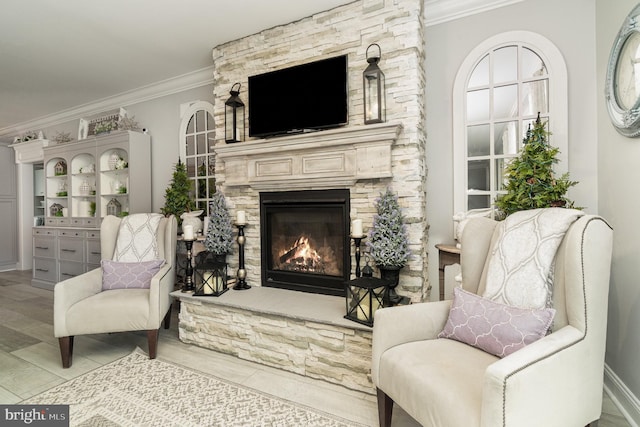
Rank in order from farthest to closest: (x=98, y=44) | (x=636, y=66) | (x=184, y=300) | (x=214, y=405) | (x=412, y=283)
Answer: (x=98, y=44) → (x=184, y=300) → (x=412, y=283) → (x=214, y=405) → (x=636, y=66)

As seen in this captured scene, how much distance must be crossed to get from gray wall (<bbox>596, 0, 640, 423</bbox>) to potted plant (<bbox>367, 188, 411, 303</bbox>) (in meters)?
1.16

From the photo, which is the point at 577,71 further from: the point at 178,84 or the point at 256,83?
the point at 178,84

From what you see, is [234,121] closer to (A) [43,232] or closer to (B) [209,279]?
(B) [209,279]

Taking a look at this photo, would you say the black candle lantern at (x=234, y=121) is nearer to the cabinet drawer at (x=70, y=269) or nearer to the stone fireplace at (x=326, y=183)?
the stone fireplace at (x=326, y=183)

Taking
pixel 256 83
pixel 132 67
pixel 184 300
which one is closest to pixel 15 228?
pixel 132 67

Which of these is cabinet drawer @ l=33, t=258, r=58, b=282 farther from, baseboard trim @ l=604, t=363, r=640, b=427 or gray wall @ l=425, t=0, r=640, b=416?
baseboard trim @ l=604, t=363, r=640, b=427

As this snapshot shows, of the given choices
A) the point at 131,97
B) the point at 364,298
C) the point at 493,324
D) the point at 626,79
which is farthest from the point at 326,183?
the point at 131,97

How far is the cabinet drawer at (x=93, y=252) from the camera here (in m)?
4.40

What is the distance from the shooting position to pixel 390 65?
247 centimetres

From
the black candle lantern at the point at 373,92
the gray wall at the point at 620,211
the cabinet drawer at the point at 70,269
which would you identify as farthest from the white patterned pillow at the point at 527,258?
the cabinet drawer at the point at 70,269

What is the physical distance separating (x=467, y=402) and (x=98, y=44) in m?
4.00

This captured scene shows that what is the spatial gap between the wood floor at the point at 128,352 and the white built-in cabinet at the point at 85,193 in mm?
1280

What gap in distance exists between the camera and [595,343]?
4.39 feet

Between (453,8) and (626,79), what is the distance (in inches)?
52.2
